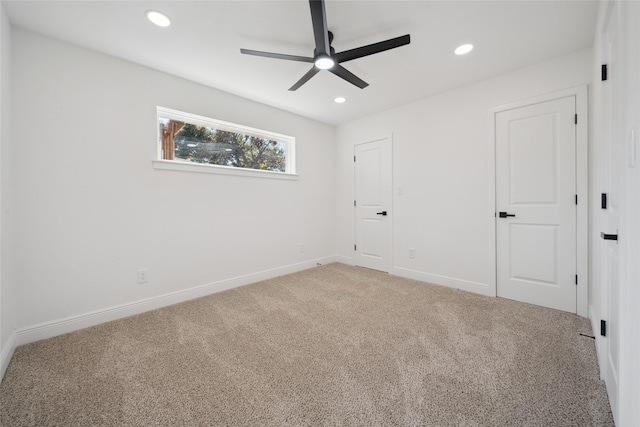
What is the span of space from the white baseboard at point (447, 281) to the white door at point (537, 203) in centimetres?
13

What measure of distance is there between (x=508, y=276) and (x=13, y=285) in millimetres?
4488

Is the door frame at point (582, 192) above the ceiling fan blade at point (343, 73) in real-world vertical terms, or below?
below

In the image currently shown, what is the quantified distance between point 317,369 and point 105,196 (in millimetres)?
2380

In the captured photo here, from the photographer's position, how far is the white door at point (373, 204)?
3.72m

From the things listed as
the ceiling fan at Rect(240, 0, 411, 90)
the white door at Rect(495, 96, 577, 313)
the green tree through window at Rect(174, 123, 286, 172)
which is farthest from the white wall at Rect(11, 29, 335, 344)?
the white door at Rect(495, 96, 577, 313)

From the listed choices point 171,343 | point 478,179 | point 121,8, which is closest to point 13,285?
point 171,343

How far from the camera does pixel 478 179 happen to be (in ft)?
9.40

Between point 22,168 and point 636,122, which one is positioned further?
point 22,168

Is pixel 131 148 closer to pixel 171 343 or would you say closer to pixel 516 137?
pixel 171 343

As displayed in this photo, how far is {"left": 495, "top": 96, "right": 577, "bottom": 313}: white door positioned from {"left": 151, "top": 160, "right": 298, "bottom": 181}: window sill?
275 cm

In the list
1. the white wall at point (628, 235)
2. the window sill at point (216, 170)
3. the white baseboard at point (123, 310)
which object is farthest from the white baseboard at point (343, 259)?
the white wall at point (628, 235)

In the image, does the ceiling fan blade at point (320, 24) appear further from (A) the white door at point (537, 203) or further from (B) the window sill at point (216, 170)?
(A) the white door at point (537, 203)

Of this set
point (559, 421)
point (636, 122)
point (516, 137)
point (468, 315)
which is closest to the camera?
point (636, 122)

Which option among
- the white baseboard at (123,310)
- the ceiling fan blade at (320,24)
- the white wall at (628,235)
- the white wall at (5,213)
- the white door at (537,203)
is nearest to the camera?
the white wall at (628,235)
